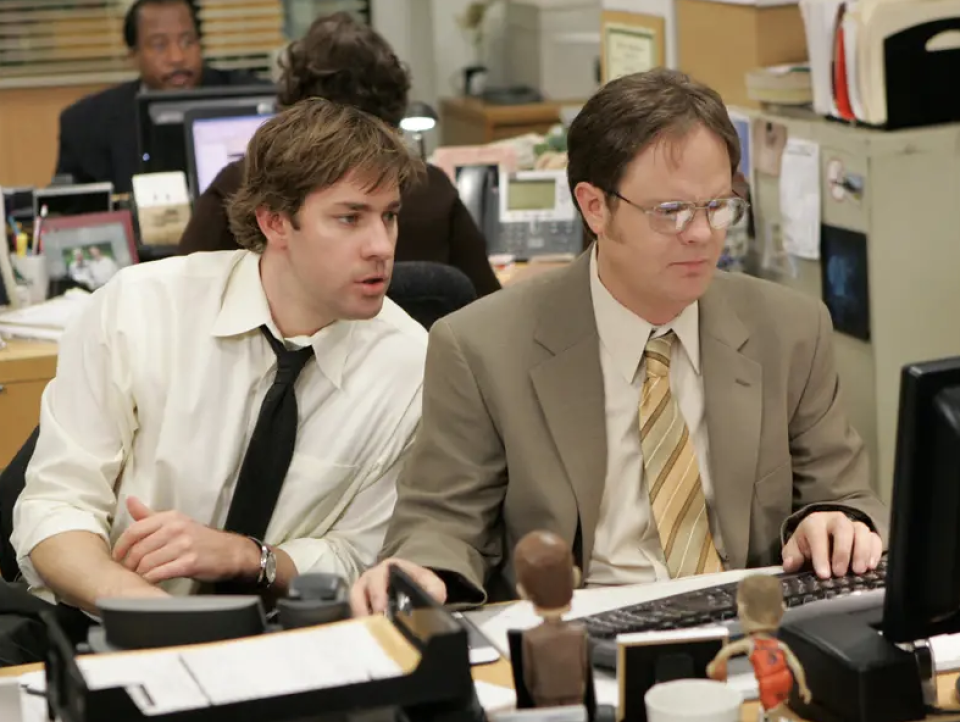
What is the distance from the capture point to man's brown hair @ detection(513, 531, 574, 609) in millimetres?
1398

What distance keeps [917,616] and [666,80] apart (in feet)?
2.99

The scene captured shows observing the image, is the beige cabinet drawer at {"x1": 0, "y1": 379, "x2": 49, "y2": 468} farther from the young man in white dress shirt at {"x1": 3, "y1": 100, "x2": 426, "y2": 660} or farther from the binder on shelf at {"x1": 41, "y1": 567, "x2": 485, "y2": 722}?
the binder on shelf at {"x1": 41, "y1": 567, "x2": 485, "y2": 722}

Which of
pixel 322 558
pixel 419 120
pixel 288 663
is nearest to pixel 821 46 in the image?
pixel 419 120

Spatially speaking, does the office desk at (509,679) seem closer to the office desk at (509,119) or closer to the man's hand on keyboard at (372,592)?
the man's hand on keyboard at (372,592)

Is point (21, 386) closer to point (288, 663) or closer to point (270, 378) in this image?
point (270, 378)

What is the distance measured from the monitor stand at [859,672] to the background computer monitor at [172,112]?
3248mm

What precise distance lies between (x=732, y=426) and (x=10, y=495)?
1.09m

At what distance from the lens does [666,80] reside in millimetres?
2148

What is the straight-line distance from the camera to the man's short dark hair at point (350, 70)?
3562 millimetres

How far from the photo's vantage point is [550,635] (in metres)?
1.46

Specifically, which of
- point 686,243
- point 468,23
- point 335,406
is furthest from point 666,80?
point 468,23

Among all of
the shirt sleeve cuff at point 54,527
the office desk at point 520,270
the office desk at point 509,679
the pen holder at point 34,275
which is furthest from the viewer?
the office desk at point 520,270

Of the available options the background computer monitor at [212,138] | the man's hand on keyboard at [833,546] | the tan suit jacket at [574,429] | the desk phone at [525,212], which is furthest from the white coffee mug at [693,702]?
the background computer monitor at [212,138]

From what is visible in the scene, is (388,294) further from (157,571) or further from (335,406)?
(157,571)
